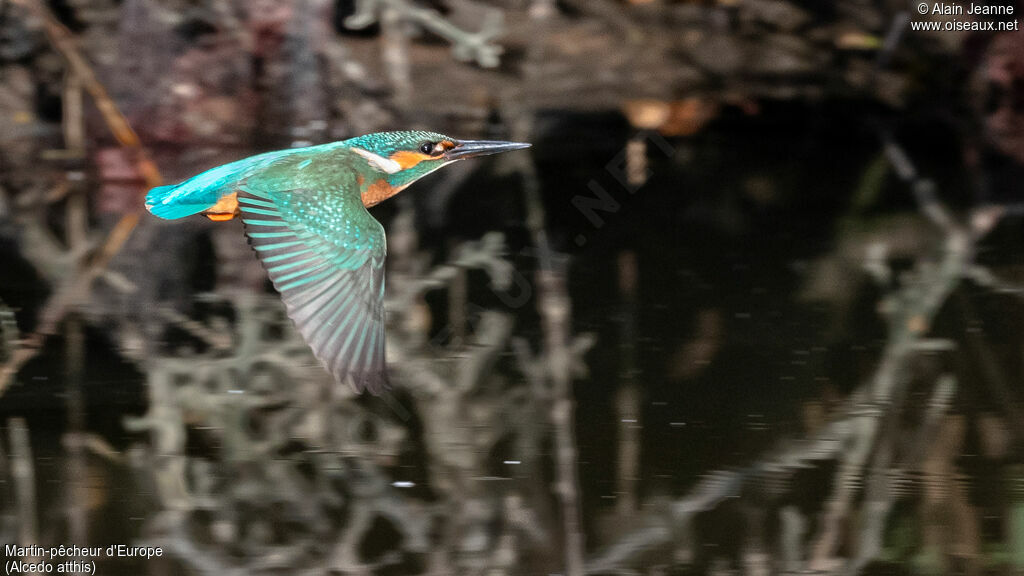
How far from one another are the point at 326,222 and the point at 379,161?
0.36m

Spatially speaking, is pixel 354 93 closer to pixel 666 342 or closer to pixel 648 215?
pixel 648 215

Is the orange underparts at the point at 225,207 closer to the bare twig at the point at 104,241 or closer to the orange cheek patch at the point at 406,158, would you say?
the orange cheek patch at the point at 406,158

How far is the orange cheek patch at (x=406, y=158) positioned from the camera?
10.2 ft

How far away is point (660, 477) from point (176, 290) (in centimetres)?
207

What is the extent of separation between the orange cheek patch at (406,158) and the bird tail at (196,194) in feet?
0.95

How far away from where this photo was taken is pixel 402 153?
3.10m

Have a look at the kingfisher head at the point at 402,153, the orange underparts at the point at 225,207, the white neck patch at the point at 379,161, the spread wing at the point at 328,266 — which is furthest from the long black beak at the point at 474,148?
the orange underparts at the point at 225,207

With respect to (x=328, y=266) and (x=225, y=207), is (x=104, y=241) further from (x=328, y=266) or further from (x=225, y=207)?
(x=328, y=266)

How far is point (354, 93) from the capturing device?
6883 millimetres

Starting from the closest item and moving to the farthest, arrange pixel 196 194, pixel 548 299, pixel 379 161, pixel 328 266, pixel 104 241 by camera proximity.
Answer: pixel 328 266, pixel 196 194, pixel 379 161, pixel 548 299, pixel 104 241

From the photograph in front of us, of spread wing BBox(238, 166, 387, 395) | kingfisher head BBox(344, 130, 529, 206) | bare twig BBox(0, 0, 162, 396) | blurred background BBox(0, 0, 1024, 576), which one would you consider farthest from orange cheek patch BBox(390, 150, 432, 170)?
bare twig BBox(0, 0, 162, 396)

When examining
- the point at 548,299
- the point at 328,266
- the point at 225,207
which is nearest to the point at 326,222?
the point at 328,266

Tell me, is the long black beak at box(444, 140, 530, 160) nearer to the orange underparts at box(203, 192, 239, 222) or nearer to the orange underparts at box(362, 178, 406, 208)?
the orange underparts at box(362, 178, 406, 208)

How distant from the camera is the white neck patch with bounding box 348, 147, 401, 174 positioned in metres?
3.07
